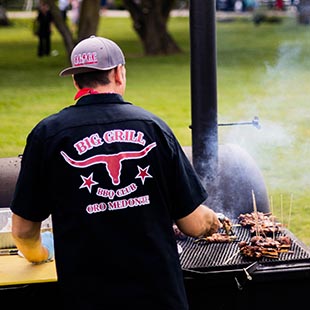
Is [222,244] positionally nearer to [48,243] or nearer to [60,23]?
[48,243]

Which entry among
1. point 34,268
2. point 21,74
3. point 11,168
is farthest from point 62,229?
point 21,74

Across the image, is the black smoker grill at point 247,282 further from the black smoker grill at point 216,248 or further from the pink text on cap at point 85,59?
the pink text on cap at point 85,59

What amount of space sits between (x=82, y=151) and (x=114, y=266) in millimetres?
462

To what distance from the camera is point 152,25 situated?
2148cm

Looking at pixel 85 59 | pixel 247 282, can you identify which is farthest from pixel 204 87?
pixel 85 59

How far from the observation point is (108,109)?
3.04m

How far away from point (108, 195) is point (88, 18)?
1647 centimetres

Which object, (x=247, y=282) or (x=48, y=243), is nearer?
(x=48, y=243)

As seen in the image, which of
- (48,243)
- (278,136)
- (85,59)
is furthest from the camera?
(278,136)

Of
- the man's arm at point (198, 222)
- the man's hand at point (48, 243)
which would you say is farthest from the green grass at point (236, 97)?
the man's arm at point (198, 222)

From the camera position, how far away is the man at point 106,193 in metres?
2.98

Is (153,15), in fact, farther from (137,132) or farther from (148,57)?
(137,132)

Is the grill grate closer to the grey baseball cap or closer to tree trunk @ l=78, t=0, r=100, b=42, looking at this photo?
the grey baseball cap

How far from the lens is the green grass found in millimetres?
8227
